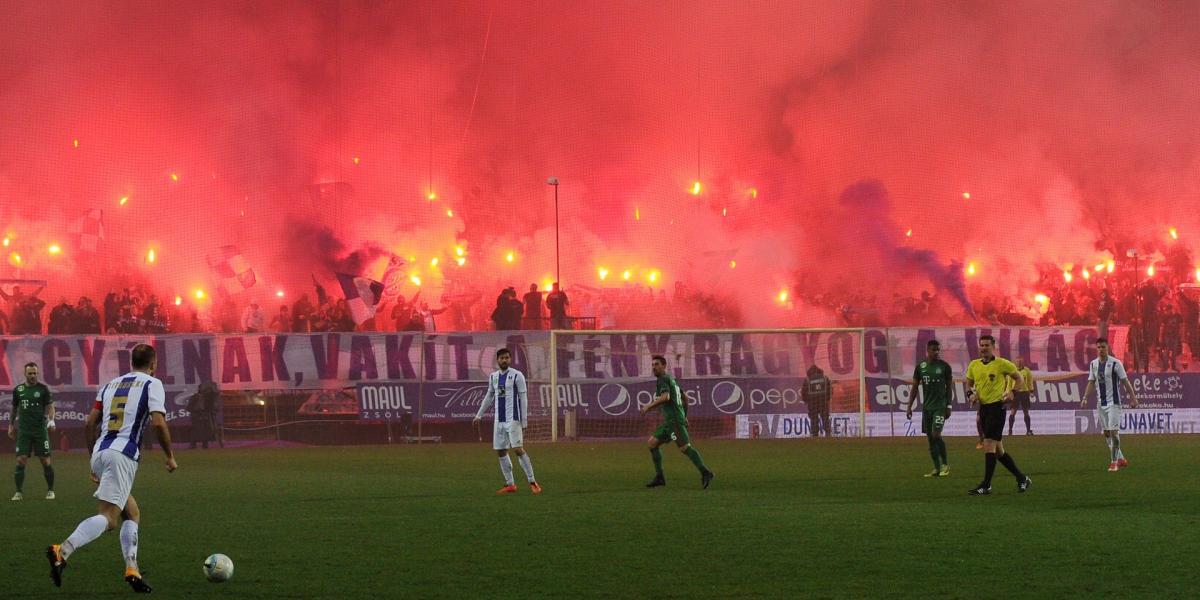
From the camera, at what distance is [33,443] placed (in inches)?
807

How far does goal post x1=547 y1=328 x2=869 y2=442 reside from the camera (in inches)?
1395

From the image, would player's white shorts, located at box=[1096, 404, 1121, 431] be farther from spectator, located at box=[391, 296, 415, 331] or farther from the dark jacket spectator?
spectator, located at box=[391, 296, 415, 331]

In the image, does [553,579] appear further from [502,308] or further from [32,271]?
[32,271]

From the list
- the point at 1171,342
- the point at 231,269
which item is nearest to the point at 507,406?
the point at 1171,342

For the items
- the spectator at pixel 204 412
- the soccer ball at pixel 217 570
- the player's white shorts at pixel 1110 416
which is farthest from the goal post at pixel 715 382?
the soccer ball at pixel 217 570

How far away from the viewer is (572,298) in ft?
159

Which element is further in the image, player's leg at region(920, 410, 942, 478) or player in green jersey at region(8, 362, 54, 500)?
player's leg at region(920, 410, 942, 478)

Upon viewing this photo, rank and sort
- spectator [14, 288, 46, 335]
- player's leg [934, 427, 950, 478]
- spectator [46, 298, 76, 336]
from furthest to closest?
spectator [14, 288, 46, 335], spectator [46, 298, 76, 336], player's leg [934, 427, 950, 478]

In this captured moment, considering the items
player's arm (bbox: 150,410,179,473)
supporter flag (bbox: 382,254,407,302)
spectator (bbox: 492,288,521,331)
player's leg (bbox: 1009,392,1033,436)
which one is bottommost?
player's leg (bbox: 1009,392,1033,436)

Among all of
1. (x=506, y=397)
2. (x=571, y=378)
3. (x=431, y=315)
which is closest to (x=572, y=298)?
(x=431, y=315)

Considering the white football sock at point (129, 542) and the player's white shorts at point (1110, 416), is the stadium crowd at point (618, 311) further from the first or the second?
the white football sock at point (129, 542)

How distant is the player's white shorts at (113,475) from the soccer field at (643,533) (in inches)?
26.9

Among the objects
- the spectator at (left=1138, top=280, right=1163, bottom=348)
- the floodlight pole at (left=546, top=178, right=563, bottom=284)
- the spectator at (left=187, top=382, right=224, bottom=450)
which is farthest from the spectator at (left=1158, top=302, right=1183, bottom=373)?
the spectator at (left=187, top=382, right=224, bottom=450)

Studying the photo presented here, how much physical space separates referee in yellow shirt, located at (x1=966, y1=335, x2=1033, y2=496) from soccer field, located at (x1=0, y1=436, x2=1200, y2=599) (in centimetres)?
39
